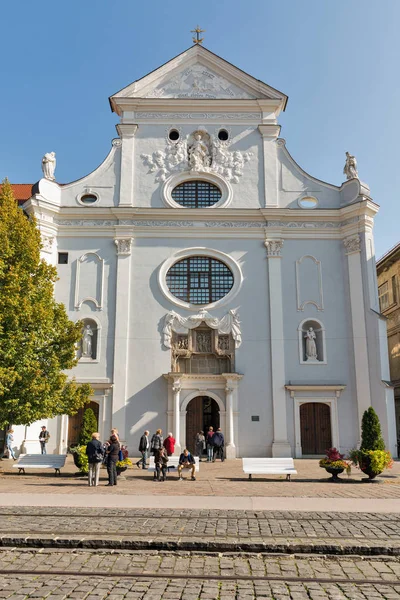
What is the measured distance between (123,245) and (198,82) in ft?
35.1

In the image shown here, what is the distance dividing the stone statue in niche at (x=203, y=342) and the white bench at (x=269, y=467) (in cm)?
1001

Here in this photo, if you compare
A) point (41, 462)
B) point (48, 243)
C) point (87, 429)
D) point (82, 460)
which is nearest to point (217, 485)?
point (82, 460)

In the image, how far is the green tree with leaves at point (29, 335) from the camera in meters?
19.4

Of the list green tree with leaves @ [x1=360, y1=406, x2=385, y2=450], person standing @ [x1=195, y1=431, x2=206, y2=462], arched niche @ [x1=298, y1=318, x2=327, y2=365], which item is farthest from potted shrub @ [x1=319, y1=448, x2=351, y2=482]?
arched niche @ [x1=298, y1=318, x2=327, y2=365]

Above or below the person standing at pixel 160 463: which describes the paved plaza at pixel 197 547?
below

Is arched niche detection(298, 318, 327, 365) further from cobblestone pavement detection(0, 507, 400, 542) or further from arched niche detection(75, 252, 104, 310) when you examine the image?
cobblestone pavement detection(0, 507, 400, 542)

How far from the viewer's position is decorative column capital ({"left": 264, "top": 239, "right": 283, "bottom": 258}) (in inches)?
1129

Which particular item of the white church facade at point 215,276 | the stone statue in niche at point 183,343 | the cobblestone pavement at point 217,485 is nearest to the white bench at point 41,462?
the cobblestone pavement at point 217,485

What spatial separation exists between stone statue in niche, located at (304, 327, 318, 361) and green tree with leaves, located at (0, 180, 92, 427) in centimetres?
1156

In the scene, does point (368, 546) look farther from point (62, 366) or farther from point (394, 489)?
point (62, 366)

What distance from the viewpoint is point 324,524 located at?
979 cm

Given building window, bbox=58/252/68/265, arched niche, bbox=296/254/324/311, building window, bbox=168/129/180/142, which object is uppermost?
building window, bbox=168/129/180/142

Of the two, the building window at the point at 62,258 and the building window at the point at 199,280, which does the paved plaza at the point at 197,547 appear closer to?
the building window at the point at 199,280

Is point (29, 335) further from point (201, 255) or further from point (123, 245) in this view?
point (201, 255)
